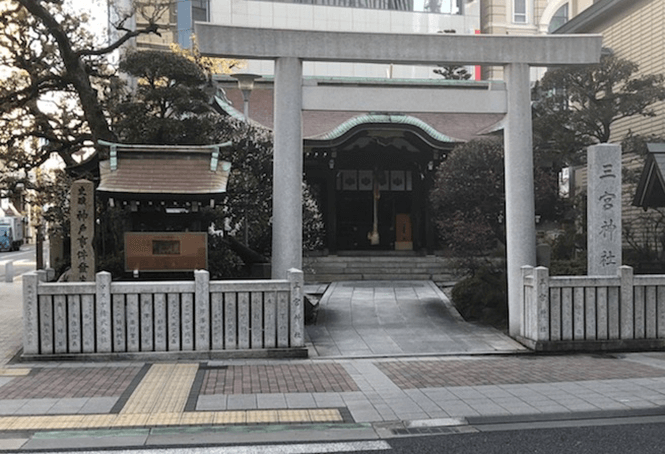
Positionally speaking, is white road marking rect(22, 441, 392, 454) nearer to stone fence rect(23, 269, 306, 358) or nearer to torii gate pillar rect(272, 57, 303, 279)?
stone fence rect(23, 269, 306, 358)

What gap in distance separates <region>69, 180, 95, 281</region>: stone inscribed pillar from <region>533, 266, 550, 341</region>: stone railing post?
865cm

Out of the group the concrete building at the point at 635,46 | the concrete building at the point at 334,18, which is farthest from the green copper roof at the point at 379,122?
the concrete building at the point at 334,18

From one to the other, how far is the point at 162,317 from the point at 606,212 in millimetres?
8617

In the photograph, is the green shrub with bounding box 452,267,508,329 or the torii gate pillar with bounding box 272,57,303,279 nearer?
the torii gate pillar with bounding box 272,57,303,279

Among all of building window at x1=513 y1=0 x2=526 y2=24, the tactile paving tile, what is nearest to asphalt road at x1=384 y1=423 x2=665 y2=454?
the tactile paving tile

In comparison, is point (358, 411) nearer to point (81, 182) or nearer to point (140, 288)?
point (140, 288)

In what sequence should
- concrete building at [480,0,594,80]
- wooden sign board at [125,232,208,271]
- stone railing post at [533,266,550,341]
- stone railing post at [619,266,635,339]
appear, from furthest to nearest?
concrete building at [480,0,594,80] → wooden sign board at [125,232,208,271] → stone railing post at [619,266,635,339] → stone railing post at [533,266,550,341]

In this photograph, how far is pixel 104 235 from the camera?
16125 millimetres

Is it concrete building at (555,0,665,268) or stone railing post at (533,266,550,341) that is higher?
concrete building at (555,0,665,268)

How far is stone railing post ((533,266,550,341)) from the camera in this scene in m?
10.8

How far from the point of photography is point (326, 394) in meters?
7.86

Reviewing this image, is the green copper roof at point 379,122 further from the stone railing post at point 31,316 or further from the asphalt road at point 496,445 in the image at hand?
the asphalt road at point 496,445

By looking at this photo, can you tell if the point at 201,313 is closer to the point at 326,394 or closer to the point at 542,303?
the point at 326,394

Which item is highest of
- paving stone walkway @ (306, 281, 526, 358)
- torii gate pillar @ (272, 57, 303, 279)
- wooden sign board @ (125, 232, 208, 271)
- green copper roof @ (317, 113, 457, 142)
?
green copper roof @ (317, 113, 457, 142)
